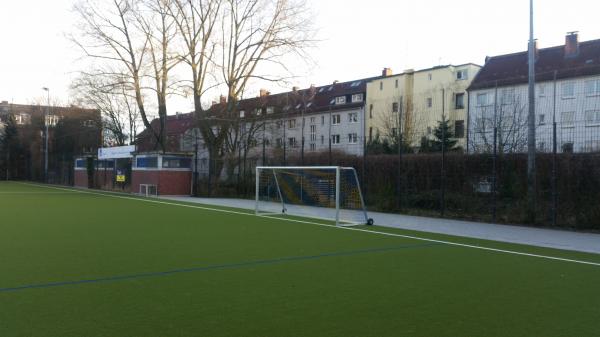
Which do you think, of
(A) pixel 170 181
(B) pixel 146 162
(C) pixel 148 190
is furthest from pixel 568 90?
(C) pixel 148 190

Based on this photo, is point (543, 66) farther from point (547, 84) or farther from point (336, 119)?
point (336, 119)

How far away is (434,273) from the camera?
6945 mm

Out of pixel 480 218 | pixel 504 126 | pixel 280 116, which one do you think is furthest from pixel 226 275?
pixel 280 116

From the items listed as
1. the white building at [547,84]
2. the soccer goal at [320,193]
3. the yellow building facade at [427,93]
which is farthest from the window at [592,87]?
the soccer goal at [320,193]

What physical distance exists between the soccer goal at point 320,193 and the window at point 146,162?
937cm

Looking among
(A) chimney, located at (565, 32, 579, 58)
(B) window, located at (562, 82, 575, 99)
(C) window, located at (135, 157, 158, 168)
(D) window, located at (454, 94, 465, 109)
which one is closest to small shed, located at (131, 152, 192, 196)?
(C) window, located at (135, 157, 158, 168)

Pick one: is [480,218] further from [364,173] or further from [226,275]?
[226,275]

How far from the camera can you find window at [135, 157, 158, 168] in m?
26.6

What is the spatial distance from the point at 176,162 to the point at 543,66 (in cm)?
3256

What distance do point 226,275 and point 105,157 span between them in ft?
94.4

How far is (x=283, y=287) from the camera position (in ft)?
19.5

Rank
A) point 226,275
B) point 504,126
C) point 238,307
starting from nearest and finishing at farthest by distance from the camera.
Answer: point 238,307 → point 226,275 → point 504,126

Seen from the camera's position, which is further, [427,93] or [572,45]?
[427,93]

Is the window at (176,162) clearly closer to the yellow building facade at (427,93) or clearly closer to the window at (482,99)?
the yellow building facade at (427,93)
